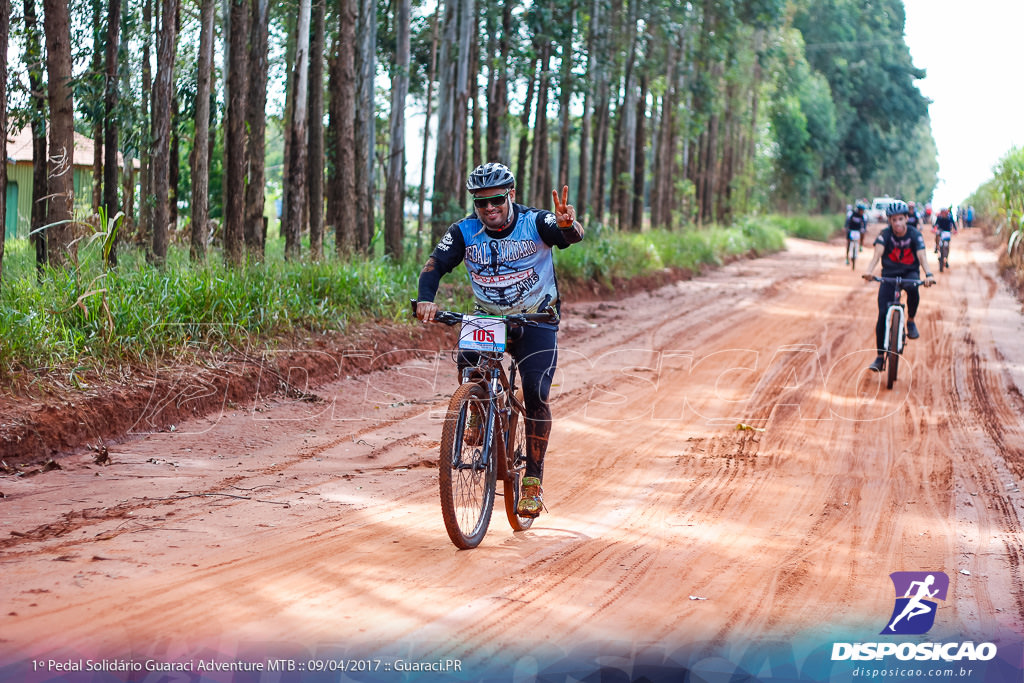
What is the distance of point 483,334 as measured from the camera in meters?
5.71

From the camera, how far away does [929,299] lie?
867 inches

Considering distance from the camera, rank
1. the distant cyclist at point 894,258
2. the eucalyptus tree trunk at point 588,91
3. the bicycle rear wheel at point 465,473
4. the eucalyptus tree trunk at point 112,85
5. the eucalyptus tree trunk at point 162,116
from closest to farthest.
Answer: the bicycle rear wheel at point 465,473, the distant cyclist at point 894,258, the eucalyptus tree trunk at point 162,116, the eucalyptus tree trunk at point 112,85, the eucalyptus tree trunk at point 588,91

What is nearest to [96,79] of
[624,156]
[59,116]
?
[59,116]

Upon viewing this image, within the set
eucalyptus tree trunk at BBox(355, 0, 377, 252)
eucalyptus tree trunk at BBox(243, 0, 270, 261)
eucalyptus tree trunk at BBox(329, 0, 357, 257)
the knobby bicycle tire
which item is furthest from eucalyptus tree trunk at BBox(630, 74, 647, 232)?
the knobby bicycle tire

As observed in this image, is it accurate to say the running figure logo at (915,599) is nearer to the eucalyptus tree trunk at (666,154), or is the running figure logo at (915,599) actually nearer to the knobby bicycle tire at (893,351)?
the knobby bicycle tire at (893,351)

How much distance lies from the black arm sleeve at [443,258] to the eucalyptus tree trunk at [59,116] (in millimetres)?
6572

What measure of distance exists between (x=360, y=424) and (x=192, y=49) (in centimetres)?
1745

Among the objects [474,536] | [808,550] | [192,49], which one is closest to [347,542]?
[474,536]

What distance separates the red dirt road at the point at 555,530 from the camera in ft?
14.6

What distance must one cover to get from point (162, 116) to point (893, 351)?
10138mm

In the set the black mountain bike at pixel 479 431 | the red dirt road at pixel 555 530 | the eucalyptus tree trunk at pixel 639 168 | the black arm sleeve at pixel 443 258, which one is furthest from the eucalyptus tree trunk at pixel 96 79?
the eucalyptus tree trunk at pixel 639 168

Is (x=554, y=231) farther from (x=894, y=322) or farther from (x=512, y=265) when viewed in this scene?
(x=894, y=322)

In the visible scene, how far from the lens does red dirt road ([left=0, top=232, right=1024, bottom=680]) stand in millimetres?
4465

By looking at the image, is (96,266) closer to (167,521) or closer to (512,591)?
(167,521)
